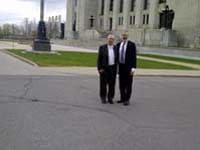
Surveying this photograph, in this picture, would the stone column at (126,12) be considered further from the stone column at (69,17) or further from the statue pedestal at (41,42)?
the statue pedestal at (41,42)

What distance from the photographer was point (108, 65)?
32.2ft

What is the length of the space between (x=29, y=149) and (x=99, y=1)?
92.4m

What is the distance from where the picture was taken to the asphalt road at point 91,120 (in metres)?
6.04

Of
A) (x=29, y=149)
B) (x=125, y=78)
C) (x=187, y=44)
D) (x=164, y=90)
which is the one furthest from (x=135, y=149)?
(x=187, y=44)

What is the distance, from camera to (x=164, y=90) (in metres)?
13.3

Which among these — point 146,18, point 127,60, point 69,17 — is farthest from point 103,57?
point 69,17

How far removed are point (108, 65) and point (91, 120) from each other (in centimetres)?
244

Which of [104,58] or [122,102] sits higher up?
[104,58]

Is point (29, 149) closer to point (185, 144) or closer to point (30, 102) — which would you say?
point (185, 144)

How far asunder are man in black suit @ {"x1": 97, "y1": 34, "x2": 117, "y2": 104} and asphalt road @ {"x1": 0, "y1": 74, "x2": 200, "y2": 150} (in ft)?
1.40

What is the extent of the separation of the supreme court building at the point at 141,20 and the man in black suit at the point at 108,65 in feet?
135

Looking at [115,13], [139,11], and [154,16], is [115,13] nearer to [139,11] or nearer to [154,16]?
[139,11]

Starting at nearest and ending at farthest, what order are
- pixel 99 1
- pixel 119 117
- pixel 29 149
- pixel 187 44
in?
pixel 29 149 → pixel 119 117 → pixel 187 44 → pixel 99 1

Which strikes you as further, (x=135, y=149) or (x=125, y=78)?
(x=125, y=78)
